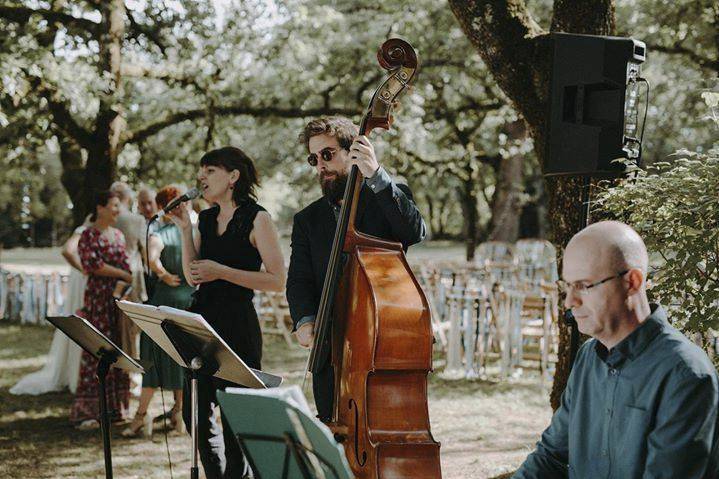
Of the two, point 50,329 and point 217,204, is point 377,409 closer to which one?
point 217,204

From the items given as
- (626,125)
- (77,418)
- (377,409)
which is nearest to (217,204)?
(377,409)

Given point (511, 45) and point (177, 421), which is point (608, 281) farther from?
point (177, 421)

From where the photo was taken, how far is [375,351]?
11.8 feet

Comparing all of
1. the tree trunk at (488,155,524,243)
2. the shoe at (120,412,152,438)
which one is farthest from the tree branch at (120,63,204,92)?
the tree trunk at (488,155,524,243)

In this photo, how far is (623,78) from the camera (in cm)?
491

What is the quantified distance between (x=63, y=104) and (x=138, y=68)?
6.60 ft

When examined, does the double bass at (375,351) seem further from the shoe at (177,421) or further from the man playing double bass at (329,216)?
the shoe at (177,421)

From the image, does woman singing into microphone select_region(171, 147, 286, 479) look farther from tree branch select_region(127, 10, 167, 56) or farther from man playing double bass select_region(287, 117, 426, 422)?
tree branch select_region(127, 10, 167, 56)

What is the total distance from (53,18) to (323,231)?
913 centimetres

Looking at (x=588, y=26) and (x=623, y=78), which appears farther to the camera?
Result: (x=588, y=26)

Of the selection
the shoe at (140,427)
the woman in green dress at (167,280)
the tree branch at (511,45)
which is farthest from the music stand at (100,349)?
the shoe at (140,427)

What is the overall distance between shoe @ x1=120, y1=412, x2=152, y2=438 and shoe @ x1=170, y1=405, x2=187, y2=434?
277mm

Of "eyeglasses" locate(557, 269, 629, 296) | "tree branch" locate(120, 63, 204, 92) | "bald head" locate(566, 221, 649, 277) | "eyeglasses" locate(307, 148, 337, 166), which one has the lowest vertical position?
"eyeglasses" locate(557, 269, 629, 296)

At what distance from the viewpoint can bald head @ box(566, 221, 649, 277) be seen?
2426 mm
